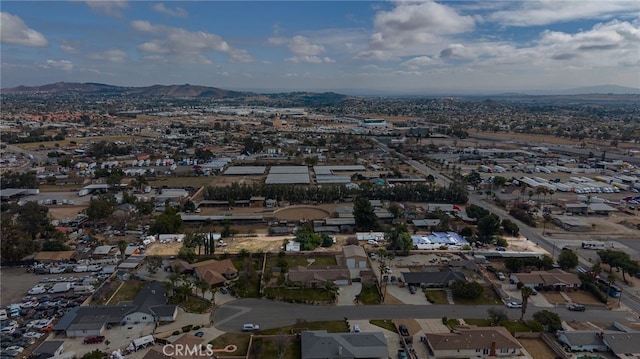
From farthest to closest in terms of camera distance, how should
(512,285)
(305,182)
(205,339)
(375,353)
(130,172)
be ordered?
(130,172), (305,182), (512,285), (205,339), (375,353)

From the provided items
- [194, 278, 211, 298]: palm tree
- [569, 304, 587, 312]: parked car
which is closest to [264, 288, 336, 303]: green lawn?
[194, 278, 211, 298]: palm tree

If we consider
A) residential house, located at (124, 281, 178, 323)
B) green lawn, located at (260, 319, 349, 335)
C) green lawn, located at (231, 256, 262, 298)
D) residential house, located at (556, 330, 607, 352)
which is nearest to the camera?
residential house, located at (556, 330, 607, 352)

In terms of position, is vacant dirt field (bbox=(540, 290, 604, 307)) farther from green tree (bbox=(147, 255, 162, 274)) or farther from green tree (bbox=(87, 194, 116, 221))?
green tree (bbox=(87, 194, 116, 221))

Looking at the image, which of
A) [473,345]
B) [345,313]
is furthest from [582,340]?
[345,313]

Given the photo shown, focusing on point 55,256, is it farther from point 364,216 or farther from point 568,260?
point 568,260

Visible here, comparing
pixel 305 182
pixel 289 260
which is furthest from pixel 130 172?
pixel 289 260

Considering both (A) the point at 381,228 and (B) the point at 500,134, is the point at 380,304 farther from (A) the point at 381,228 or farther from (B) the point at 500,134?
(B) the point at 500,134

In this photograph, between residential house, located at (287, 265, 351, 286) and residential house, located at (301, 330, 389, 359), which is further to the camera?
residential house, located at (287, 265, 351, 286)
